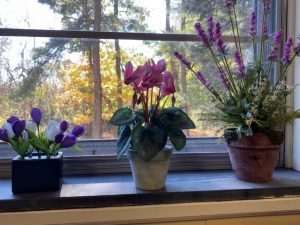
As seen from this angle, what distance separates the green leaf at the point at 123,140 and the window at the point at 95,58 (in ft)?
0.68

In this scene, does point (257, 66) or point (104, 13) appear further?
point (104, 13)

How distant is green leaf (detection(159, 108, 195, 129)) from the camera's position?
0.91m

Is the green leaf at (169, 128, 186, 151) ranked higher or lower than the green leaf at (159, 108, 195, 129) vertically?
lower

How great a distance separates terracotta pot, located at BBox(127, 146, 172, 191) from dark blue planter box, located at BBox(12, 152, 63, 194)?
21 centimetres

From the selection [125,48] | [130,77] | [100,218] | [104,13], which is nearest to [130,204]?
[100,218]

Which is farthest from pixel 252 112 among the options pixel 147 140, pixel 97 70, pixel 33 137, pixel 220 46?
pixel 33 137

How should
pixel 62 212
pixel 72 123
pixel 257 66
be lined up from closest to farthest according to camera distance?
1. pixel 62 212
2. pixel 257 66
3. pixel 72 123

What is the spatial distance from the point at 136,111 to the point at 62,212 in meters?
0.34

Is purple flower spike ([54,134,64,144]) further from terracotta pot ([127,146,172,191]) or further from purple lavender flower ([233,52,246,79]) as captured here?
purple lavender flower ([233,52,246,79])

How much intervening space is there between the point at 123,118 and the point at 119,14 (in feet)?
1.42

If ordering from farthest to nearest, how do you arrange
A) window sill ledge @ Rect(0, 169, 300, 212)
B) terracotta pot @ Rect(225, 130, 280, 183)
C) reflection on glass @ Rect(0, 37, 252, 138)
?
reflection on glass @ Rect(0, 37, 252, 138) < terracotta pot @ Rect(225, 130, 280, 183) < window sill ledge @ Rect(0, 169, 300, 212)

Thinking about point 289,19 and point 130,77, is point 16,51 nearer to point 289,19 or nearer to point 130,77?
point 130,77

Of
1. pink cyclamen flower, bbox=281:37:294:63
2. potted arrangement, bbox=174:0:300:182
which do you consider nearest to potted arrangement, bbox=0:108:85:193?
potted arrangement, bbox=174:0:300:182

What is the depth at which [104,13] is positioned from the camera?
113cm
